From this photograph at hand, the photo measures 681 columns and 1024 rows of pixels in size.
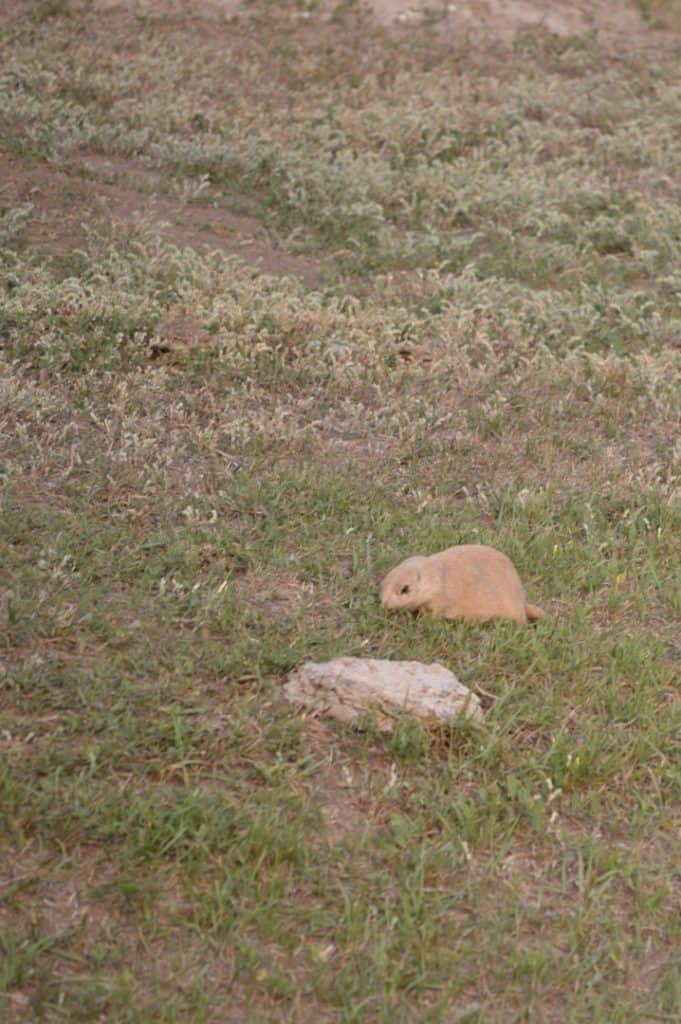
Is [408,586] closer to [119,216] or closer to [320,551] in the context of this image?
[320,551]

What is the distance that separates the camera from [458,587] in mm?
4609

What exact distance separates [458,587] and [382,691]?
26.3 inches

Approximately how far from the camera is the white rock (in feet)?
13.3

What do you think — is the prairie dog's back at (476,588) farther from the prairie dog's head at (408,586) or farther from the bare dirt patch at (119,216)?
the bare dirt patch at (119,216)

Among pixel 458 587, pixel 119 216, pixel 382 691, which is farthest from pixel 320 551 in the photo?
pixel 119 216

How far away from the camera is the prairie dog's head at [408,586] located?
4.60m

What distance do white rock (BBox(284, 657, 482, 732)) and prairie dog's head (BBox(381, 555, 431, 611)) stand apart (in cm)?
42

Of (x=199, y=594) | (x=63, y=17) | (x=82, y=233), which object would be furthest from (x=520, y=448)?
(x=63, y=17)

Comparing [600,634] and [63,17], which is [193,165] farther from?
[600,634]

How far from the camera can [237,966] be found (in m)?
3.19

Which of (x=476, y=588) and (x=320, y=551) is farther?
(x=320, y=551)

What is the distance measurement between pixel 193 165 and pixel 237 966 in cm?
748

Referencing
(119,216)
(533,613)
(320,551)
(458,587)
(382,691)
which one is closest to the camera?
(382,691)

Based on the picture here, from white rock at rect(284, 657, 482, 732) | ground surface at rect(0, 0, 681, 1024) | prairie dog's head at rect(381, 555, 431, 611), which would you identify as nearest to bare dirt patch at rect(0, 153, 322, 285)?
ground surface at rect(0, 0, 681, 1024)
